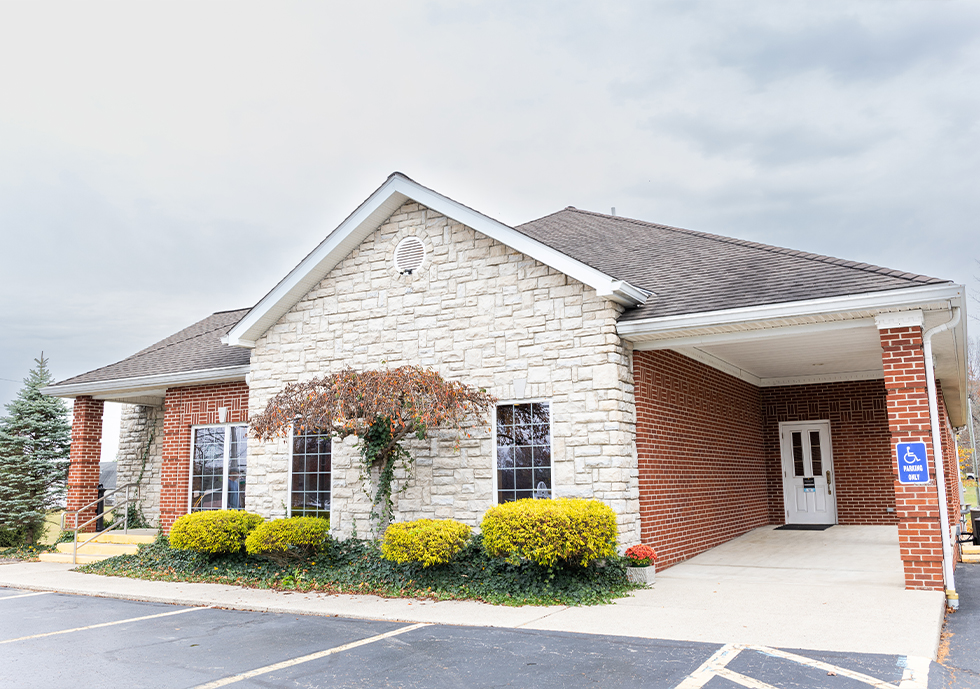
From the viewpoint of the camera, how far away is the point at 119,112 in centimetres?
1412

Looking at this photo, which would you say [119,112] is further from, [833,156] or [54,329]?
[833,156]

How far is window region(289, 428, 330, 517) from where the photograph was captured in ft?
38.7

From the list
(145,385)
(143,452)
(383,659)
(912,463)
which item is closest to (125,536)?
(143,452)

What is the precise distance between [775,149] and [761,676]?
2204 cm

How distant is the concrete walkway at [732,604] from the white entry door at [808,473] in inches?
146

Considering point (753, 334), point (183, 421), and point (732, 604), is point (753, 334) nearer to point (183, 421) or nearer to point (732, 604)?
point (732, 604)

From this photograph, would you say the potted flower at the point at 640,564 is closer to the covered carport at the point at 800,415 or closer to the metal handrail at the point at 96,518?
the covered carport at the point at 800,415

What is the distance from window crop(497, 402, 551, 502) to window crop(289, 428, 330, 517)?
3.21m

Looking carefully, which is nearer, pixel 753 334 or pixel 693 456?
pixel 753 334

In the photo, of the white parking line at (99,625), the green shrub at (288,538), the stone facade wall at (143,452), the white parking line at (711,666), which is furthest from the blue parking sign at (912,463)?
the stone facade wall at (143,452)

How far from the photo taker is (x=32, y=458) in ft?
54.6

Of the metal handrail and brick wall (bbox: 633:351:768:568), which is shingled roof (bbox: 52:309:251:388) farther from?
brick wall (bbox: 633:351:768:568)

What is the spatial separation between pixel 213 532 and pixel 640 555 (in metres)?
6.60

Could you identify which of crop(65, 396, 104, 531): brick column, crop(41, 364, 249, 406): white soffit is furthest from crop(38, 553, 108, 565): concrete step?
crop(41, 364, 249, 406): white soffit
